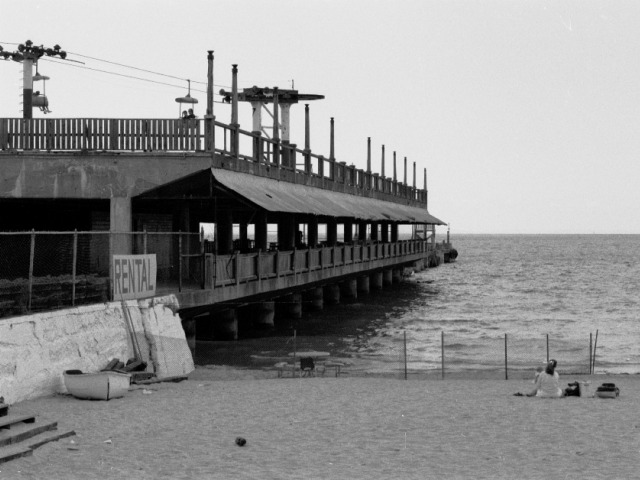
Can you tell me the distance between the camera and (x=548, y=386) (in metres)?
19.5

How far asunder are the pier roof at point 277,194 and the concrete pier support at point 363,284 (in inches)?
295

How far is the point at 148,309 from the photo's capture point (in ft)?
73.0

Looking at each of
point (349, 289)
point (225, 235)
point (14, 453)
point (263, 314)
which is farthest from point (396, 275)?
point (14, 453)

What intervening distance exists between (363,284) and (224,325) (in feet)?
109

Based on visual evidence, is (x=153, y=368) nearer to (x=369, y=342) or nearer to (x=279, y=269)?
(x=279, y=269)

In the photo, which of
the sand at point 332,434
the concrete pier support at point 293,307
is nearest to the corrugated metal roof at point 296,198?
the concrete pier support at point 293,307

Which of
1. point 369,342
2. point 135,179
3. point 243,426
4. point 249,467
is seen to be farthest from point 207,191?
point 249,467

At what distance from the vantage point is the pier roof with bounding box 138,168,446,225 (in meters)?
28.4

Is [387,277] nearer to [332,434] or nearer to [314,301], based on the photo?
[314,301]

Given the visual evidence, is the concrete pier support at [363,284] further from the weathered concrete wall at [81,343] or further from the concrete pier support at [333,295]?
the weathered concrete wall at [81,343]

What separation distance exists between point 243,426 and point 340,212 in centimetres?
2715

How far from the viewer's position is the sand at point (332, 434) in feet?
42.2

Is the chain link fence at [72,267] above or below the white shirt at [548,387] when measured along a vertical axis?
above

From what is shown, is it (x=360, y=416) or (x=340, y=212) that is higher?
(x=340, y=212)
